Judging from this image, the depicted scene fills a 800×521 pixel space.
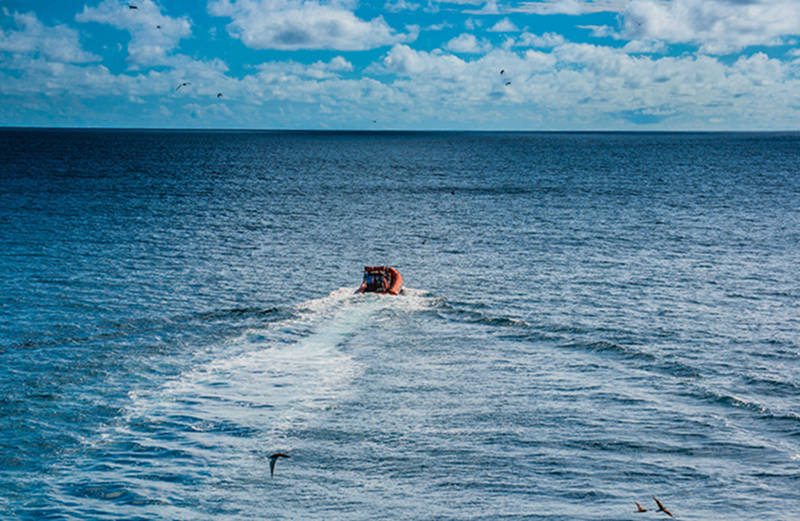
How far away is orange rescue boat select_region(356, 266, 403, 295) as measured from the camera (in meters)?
38.0

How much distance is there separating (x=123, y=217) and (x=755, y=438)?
193ft

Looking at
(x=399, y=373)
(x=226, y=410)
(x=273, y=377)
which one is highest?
(x=399, y=373)

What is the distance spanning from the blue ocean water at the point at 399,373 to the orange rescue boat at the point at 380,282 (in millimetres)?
651

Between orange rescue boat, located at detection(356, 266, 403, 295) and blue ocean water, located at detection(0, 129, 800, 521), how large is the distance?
25.6 inches

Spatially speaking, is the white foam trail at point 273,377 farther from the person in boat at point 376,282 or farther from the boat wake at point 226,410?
the person in boat at point 376,282

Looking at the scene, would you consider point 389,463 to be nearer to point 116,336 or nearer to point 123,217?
point 116,336

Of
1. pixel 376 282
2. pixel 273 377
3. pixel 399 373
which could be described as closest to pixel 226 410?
pixel 273 377

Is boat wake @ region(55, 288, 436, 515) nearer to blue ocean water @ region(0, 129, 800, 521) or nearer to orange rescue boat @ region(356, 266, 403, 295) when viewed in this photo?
blue ocean water @ region(0, 129, 800, 521)

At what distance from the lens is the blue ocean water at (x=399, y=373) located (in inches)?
682

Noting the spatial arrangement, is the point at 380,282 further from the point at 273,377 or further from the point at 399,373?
the point at 273,377

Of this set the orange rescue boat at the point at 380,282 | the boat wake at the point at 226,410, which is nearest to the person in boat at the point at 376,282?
the orange rescue boat at the point at 380,282

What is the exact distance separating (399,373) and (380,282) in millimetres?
12566

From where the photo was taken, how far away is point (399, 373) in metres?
25.9

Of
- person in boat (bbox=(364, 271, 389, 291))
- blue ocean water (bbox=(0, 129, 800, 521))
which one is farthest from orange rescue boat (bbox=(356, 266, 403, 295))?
blue ocean water (bbox=(0, 129, 800, 521))
